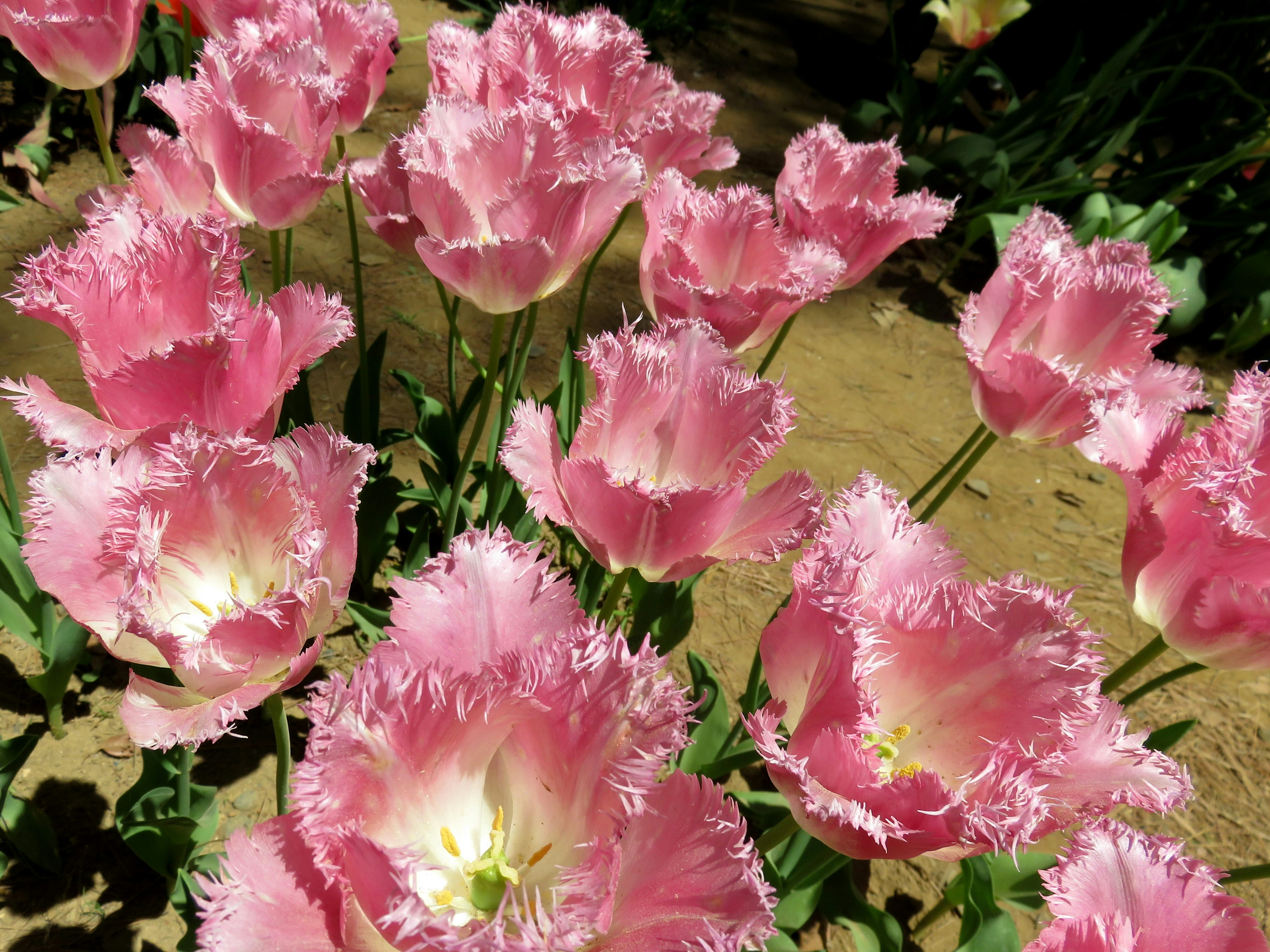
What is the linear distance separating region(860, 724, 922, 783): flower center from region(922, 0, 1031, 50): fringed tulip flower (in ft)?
11.2

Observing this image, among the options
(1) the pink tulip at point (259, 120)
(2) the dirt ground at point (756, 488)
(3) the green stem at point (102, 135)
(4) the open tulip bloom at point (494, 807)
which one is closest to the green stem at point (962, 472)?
(2) the dirt ground at point (756, 488)

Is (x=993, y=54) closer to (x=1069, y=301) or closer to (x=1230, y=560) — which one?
(x=1069, y=301)

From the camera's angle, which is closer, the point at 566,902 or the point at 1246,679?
the point at 566,902

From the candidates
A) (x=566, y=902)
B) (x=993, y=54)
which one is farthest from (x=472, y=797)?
(x=993, y=54)

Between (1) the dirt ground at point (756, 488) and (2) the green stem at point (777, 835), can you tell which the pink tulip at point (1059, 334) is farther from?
(2) the green stem at point (777, 835)

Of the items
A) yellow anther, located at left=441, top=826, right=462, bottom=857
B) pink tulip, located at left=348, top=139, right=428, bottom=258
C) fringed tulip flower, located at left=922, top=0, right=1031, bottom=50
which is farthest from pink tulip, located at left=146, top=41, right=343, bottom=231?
fringed tulip flower, located at left=922, top=0, right=1031, bottom=50

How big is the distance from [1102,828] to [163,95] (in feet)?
4.05

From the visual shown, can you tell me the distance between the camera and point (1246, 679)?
2352mm

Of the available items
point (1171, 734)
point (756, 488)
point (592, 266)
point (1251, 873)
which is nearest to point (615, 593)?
point (592, 266)

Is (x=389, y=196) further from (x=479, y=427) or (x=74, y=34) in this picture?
(x=74, y=34)

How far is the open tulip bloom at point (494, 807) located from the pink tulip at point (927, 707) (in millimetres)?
127

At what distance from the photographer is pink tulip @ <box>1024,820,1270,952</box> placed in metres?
0.64

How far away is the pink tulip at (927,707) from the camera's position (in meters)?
0.65

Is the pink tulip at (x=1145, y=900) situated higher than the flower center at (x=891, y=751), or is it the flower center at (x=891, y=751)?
the pink tulip at (x=1145, y=900)
